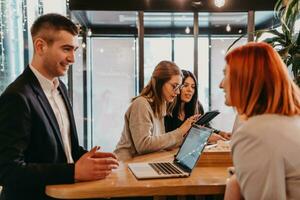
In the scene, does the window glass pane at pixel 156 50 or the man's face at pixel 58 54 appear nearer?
the man's face at pixel 58 54

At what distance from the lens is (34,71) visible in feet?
5.44

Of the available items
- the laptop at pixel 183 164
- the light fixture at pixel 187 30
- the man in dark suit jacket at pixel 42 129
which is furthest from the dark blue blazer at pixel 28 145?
the light fixture at pixel 187 30

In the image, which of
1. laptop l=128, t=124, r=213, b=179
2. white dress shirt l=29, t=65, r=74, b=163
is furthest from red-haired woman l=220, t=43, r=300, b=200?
white dress shirt l=29, t=65, r=74, b=163

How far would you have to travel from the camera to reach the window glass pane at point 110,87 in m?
7.37

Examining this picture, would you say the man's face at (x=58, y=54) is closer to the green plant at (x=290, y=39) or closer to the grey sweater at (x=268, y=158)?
the grey sweater at (x=268, y=158)

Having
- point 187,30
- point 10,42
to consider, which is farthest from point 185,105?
point 187,30

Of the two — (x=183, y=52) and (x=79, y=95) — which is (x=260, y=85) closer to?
(x=79, y=95)

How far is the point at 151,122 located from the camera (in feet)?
7.97

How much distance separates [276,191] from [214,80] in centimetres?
651

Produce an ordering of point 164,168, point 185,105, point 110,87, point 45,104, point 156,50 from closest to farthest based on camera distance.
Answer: point 45,104 → point 164,168 → point 185,105 → point 110,87 → point 156,50

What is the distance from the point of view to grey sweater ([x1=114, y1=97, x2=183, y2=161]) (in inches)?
92.4

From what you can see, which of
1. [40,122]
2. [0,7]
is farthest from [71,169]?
[0,7]

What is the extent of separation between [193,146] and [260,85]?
2.20ft

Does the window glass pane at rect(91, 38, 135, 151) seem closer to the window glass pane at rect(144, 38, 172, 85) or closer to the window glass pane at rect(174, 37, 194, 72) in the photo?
the window glass pane at rect(144, 38, 172, 85)
